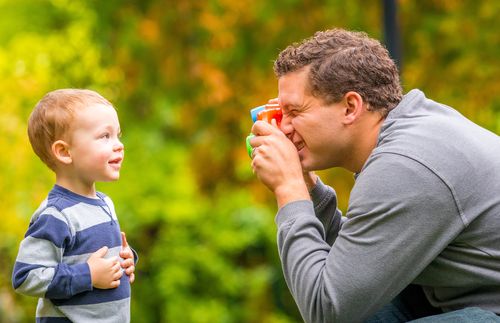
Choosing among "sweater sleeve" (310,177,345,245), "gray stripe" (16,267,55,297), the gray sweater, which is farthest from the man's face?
"gray stripe" (16,267,55,297)

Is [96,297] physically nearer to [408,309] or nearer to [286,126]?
[286,126]

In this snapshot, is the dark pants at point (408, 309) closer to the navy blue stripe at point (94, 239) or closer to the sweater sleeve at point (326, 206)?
the sweater sleeve at point (326, 206)

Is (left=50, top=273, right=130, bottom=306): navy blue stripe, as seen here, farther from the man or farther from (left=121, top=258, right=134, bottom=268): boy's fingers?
the man

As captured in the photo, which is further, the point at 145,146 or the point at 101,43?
the point at 101,43

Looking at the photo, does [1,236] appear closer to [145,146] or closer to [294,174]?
[145,146]

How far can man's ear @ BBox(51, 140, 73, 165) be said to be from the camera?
2695 millimetres

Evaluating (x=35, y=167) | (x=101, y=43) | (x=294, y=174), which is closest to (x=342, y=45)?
(x=294, y=174)

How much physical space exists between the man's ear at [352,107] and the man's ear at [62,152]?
35.0 inches

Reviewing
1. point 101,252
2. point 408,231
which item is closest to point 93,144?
point 101,252

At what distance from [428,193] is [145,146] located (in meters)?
5.33

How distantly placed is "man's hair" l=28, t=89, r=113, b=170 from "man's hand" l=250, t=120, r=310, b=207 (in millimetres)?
549

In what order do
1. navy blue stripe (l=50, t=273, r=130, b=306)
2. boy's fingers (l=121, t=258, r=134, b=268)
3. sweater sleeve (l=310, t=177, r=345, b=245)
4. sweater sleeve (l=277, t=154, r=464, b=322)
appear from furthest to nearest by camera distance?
sweater sleeve (l=310, t=177, r=345, b=245)
boy's fingers (l=121, t=258, r=134, b=268)
navy blue stripe (l=50, t=273, r=130, b=306)
sweater sleeve (l=277, t=154, r=464, b=322)

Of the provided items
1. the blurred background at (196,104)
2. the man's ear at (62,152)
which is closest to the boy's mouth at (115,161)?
the man's ear at (62,152)

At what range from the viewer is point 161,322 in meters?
7.55
